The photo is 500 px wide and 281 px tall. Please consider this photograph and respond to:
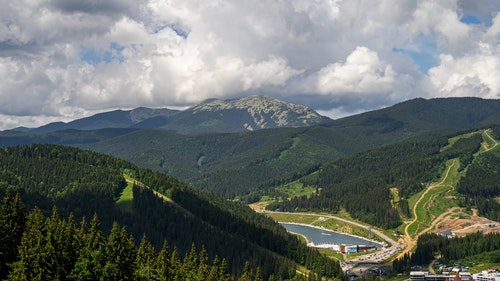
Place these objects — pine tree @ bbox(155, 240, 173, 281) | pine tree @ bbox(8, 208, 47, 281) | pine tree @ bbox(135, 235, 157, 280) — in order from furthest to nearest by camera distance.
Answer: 1. pine tree @ bbox(155, 240, 173, 281)
2. pine tree @ bbox(135, 235, 157, 280)
3. pine tree @ bbox(8, 208, 47, 281)

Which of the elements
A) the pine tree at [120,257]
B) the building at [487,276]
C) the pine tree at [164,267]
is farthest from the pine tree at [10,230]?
the building at [487,276]

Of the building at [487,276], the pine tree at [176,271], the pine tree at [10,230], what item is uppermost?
the pine tree at [10,230]

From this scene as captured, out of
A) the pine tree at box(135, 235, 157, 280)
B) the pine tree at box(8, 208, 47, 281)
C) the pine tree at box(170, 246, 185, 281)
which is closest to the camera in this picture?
the pine tree at box(8, 208, 47, 281)

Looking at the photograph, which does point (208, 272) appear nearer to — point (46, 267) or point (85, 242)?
point (85, 242)

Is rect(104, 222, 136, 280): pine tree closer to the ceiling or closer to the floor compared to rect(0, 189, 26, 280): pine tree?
closer to the floor

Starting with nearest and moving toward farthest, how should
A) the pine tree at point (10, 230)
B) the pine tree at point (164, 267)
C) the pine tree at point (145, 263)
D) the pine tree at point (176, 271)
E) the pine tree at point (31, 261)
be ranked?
the pine tree at point (31, 261) → the pine tree at point (10, 230) → the pine tree at point (145, 263) → the pine tree at point (164, 267) → the pine tree at point (176, 271)

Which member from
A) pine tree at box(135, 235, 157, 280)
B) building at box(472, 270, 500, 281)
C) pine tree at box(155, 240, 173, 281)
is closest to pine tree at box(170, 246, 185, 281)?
pine tree at box(155, 240, 173, 281)

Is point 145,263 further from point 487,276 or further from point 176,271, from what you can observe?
point 487,276

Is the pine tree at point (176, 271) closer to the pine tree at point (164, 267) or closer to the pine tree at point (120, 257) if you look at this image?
the pine tree at point (164, 267)

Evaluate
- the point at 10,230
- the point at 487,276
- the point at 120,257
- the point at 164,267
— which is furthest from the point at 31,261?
the point at 487,276

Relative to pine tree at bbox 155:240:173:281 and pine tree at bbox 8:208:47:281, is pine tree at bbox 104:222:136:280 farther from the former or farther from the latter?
pine tree at bbox 155:240:173:281

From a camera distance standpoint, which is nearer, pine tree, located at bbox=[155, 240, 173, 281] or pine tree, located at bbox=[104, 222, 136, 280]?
pine tree, located at bbox=[104, 222, 136, 280]
